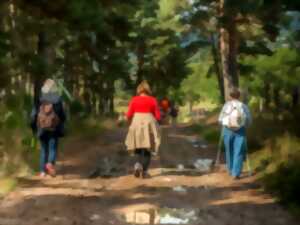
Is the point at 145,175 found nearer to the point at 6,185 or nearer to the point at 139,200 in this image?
the point at 139,200

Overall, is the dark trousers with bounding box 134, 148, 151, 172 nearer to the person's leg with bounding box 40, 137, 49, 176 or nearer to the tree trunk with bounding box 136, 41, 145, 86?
the person's leg with bounding box 40, 137, 49, 176

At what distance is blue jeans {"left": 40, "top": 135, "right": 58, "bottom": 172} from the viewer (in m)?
12.0

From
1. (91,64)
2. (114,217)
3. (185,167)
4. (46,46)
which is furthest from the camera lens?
(91,64)

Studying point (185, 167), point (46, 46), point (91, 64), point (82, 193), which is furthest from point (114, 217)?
point (91, 64)

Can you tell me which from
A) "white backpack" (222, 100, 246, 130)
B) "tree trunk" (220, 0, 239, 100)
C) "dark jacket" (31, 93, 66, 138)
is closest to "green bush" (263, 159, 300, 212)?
"white backpack" (222, 100, 246, 130)

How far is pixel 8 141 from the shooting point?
1236 cm

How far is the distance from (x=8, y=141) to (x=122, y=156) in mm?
4161

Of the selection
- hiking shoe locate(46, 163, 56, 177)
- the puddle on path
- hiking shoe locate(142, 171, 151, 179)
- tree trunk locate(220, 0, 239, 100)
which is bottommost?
the puddle on path

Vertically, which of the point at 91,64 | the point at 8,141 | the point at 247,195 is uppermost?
the point at 91,64

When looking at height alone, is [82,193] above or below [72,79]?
below

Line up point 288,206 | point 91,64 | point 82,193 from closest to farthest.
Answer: point 288,206
point 82,193
point 91,64

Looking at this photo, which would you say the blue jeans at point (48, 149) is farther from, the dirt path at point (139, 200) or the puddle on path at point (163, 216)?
the puddle on path at point (163, 216)

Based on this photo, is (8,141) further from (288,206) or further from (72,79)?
(72,79)

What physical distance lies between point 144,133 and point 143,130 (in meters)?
0.06
